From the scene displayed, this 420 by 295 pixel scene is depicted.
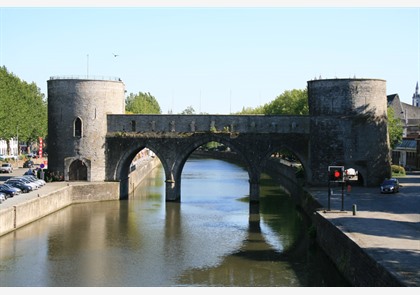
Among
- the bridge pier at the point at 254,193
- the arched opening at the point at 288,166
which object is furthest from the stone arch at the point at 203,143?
the arched opening at the point at 288,166

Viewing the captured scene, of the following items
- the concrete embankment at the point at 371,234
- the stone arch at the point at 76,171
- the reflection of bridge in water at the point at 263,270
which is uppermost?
the stone arch at the point at 76,171

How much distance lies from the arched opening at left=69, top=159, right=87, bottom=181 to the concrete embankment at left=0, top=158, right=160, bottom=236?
222cm

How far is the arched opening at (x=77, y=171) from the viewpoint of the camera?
188ft

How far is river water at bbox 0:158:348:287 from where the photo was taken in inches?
1136

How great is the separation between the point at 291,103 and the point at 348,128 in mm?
36548

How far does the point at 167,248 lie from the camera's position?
118ft

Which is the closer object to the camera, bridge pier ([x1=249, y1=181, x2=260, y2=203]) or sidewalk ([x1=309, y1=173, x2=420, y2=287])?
sidewalk ([x1=309, y1=173, x2=420, y2=287])

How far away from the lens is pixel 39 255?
33375 mm

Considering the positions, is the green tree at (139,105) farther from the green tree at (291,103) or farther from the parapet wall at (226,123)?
the parapet wall at (226,123)

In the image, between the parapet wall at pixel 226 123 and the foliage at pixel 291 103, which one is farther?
the foliage at pixel 291 103

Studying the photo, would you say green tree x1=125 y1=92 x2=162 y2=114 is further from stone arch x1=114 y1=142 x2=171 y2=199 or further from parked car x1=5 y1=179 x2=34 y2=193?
parked car x1=5 y1=179 x2=34 y2=193

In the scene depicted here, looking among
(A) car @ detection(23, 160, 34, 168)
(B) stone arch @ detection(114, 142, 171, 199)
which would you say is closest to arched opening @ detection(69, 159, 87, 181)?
(B) stone arch @ detection(114, 142, 171, 199)

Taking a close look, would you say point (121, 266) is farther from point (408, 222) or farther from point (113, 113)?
point (113, 113)

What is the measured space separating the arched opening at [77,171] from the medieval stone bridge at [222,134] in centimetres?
9
